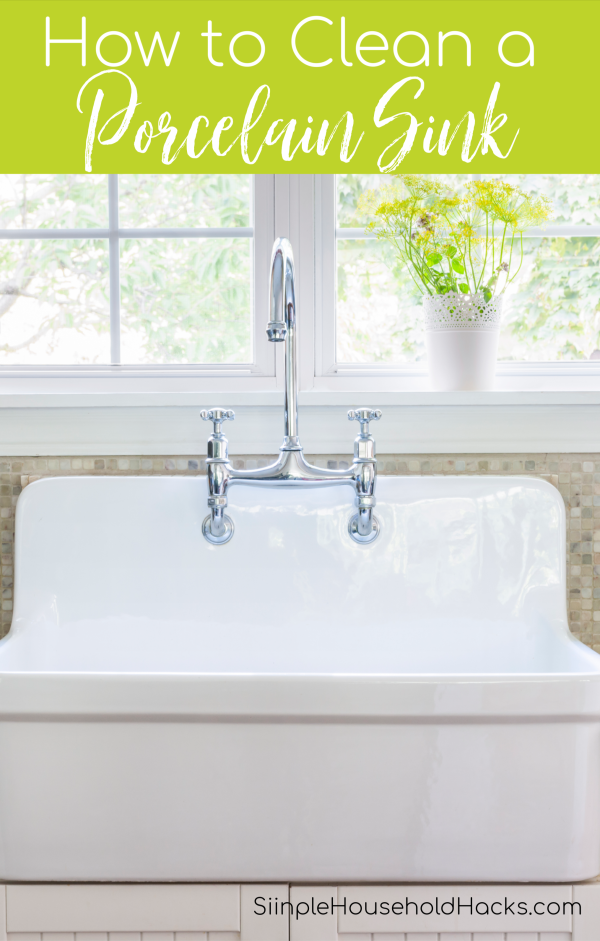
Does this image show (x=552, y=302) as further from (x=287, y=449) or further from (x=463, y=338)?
(x=287, y=449)

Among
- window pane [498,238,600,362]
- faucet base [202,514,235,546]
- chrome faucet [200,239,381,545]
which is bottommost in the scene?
faucet base [202,514,235,546]

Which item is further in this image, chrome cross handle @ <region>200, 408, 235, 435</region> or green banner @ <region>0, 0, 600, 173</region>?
green banner @ <region>0, 0, 600, 173</region>

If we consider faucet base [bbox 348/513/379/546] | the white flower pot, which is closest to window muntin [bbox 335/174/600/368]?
the white flower pot

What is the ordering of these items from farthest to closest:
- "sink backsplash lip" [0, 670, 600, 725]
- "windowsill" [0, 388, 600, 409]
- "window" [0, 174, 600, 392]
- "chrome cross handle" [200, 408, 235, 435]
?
"window" [0, 174, 600, 392] < "windowsill" [0, 388, 600, 409] < "chrome cross handle" [200, 408, 235, 435] < "sink backsplash lip" [0, 670, 600, 725]

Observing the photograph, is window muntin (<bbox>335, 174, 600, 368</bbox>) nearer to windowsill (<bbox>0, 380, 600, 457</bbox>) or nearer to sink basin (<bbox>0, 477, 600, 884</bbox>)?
windowsill (<bbox>0, 380, 600, 457</bbox>)

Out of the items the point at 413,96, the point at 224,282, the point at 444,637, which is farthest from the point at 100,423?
the point at 413,96

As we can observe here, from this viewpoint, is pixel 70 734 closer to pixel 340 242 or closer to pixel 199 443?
pixel 199 443

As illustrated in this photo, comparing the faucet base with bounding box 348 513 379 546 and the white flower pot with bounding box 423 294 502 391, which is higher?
the white flower pot with bounding box 423 294 502 391

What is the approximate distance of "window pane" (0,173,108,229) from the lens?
4.16 feet

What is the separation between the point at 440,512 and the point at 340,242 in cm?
51

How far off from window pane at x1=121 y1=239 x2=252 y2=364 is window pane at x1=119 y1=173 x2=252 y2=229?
3 centimetres

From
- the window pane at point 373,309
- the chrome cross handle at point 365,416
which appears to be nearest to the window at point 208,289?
the window pane at point 373,309

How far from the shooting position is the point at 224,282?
127 centimetres

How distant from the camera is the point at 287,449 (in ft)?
3.43
